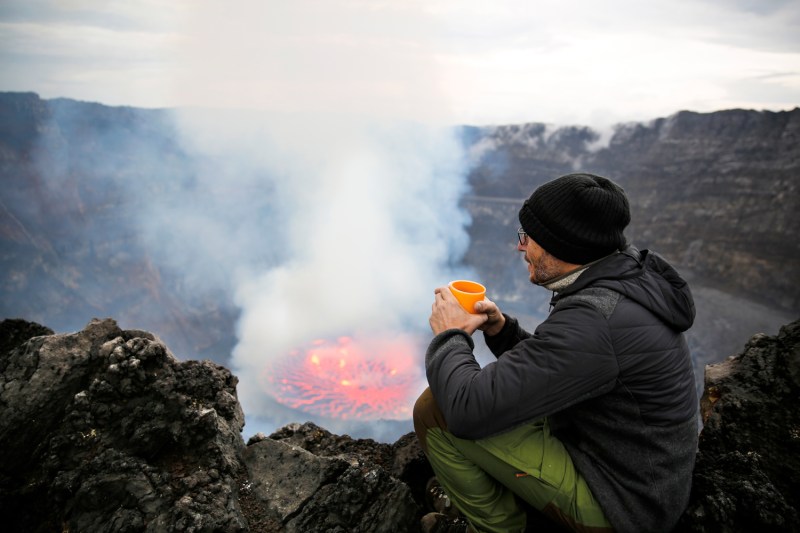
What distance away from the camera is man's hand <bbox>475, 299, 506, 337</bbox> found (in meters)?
2.33

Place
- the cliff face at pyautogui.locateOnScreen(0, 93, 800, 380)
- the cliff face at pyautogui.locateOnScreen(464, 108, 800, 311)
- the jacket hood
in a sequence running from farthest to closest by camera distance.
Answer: the cliff face at pyautogui.locateOnScreen(0, 93, 800, 380) → the cliff face at pyautogui.locateOnScreen(464, 108, 800, 311) → the jacket hood

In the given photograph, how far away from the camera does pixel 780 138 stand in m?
30.8

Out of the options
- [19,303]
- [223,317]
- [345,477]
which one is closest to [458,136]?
[223,317]

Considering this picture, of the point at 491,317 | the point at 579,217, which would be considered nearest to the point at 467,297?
the point at 491,317

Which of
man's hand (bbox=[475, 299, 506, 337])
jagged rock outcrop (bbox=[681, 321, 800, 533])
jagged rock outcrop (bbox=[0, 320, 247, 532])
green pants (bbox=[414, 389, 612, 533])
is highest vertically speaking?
jagged rock outcrop (bbox=[0, 320, 247, 532])

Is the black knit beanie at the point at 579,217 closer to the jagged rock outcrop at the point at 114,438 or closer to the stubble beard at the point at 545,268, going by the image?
the stubble beard at the point at 545,268

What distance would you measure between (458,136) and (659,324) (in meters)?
52.5

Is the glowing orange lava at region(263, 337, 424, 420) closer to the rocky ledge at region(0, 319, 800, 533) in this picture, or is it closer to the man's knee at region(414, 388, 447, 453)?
the rocky ledge at region(0, 319, 800, 533)

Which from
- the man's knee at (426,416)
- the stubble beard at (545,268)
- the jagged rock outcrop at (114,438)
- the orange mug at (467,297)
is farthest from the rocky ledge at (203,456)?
the orange mug at (467,297)

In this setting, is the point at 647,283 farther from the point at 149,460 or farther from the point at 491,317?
the point at 149,460

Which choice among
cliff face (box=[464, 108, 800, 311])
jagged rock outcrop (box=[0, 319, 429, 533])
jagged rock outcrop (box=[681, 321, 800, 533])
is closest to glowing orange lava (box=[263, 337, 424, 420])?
cliff face (box=[464, 108, 800, 311])

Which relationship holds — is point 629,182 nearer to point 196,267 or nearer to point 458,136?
point 458,136

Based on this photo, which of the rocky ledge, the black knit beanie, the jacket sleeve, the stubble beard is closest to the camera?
the jacket sleeve

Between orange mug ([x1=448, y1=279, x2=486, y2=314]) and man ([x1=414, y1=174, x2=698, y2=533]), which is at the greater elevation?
orange mug ([x1=448, y1=279, x2=486, y2=314])
